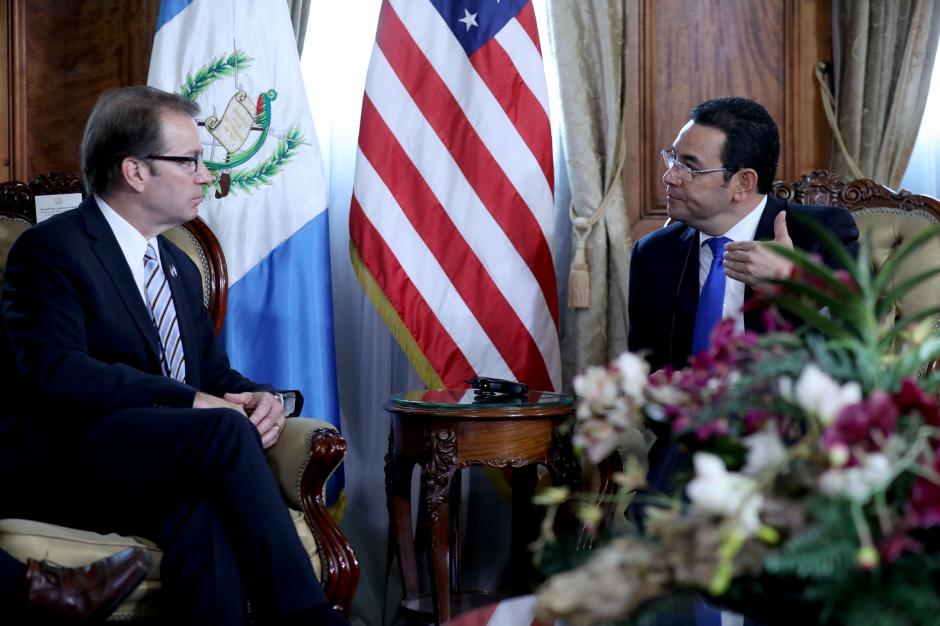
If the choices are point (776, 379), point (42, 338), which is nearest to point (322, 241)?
point (42, 338)

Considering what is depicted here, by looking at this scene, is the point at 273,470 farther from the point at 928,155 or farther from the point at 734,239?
the point at 928,155

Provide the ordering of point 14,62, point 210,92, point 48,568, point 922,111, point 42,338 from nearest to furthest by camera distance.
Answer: point 48,568 → point 42,338 → point 210,92 → point 922,111 → point 14,62

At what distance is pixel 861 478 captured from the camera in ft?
2.74

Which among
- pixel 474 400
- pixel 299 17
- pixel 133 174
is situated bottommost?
pixel 474 400

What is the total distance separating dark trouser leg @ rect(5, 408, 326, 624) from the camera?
199 centimetres

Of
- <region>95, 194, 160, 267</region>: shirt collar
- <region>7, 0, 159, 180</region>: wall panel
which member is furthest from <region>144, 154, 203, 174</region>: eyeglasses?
<region>7, 0, 159, 180</region>: wall panel

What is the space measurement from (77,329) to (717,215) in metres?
1.57

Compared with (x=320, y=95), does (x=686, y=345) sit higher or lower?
lower

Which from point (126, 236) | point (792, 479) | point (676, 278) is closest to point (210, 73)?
point (126, 236)

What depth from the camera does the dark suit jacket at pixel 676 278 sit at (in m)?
2.57

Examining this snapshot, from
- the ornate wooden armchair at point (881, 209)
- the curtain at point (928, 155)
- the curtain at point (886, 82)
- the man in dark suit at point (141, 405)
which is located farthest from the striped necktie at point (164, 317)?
the curtain at point (928, 155)

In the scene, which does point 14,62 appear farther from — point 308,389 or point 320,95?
point 308,389

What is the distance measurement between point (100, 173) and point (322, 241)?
33.7 inches

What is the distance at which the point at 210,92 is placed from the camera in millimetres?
3113
